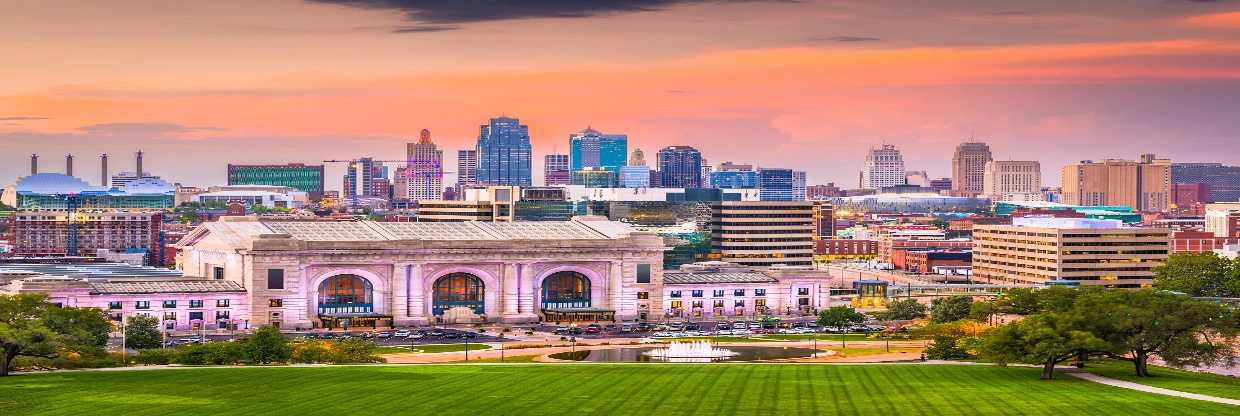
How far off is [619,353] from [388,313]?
41781 millimetres

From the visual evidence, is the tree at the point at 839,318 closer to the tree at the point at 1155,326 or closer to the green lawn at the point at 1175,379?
the green lawn at the point at 1175,379

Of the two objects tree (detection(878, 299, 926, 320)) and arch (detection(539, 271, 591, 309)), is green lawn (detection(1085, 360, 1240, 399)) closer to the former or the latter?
tree (detection(878, 299, 926, 320))

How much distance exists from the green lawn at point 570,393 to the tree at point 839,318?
176 ft

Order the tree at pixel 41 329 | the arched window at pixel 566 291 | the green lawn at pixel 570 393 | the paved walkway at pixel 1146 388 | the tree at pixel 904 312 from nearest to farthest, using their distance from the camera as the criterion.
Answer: the green lawn at pixel 570 393
the paved walkway at pixel 1146 388
the tree at pixel 41 329
the tree at pixel 904 312
the arched window at pixel 566 291

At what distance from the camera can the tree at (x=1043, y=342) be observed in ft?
379

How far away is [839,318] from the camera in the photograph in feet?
587

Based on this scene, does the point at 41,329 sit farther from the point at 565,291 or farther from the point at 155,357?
the point at 565,291

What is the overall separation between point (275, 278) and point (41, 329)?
213ft

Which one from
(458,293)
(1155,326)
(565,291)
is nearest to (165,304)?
(458,293)

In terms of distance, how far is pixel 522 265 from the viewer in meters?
190

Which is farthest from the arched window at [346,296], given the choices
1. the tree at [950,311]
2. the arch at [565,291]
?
the tree at [950,311]

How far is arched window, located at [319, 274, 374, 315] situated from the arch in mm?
19261

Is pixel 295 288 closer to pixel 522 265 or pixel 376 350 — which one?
pixel 522 265

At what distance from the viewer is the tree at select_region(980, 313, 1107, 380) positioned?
379ft
